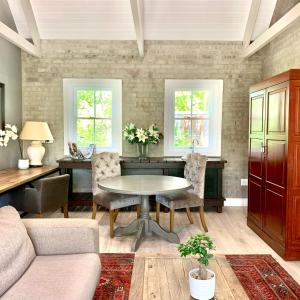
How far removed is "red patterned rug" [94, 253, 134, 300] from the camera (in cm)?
244

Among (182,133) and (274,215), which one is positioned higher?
(182,133)

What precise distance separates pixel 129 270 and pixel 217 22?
4102mm

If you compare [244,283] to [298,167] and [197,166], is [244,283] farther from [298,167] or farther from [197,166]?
[197,166]

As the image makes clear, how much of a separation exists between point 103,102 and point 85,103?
319 millimetres

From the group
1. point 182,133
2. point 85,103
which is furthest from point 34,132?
point 182,133

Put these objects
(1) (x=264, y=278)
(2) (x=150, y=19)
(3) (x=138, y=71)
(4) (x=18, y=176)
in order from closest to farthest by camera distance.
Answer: (1) (x=264, y=278)
(4) (x=18, y=176)
(2) (x=150, y=19)
(3) (x=138, y=71)

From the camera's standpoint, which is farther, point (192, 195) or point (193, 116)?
point (193, 116)

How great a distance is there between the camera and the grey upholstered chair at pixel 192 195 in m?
3.85

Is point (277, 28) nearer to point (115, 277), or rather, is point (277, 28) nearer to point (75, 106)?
point (75, 106)

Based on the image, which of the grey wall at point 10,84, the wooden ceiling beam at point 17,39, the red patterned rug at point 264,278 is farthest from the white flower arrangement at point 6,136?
the red patterned rug at point 264,278

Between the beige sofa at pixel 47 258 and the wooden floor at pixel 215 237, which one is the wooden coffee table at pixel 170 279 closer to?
the beige sofa at pixel 47 258

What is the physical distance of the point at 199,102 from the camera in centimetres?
553

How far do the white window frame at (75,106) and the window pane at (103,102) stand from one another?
0.07m

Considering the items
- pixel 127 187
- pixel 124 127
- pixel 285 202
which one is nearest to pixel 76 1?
pixel 124 127
